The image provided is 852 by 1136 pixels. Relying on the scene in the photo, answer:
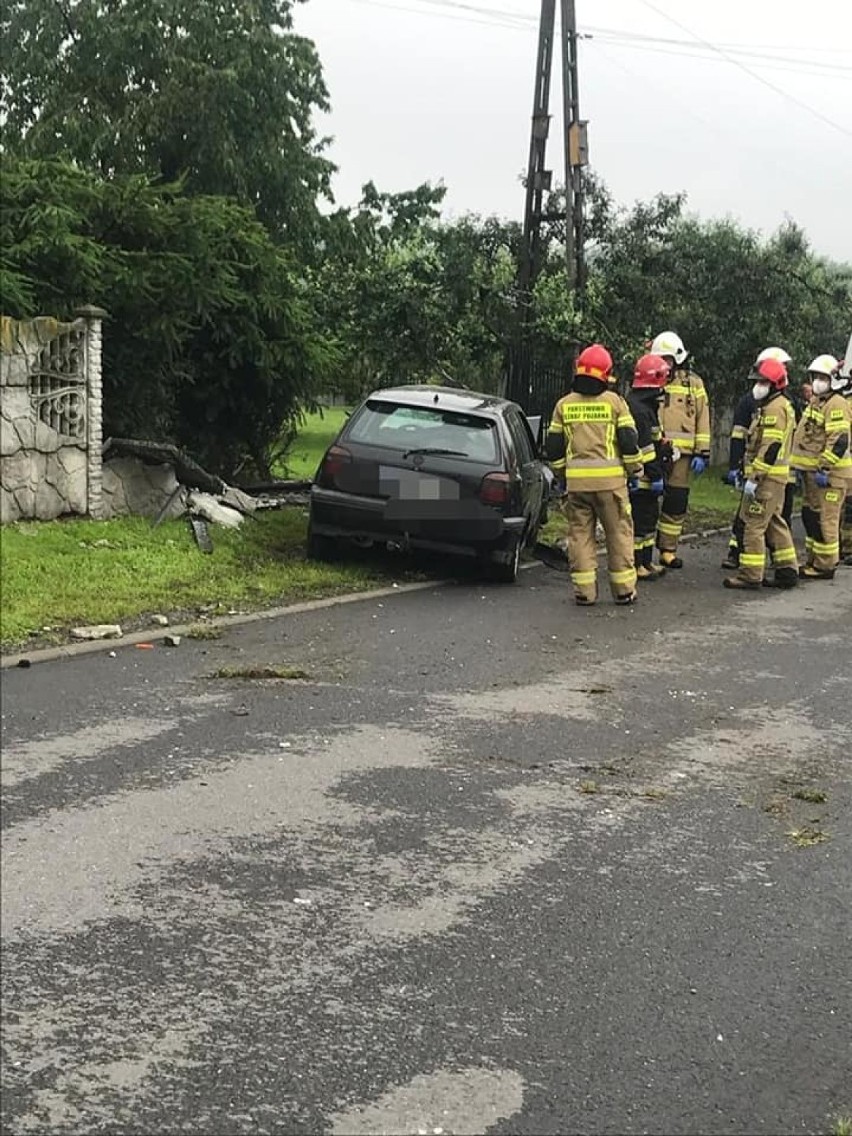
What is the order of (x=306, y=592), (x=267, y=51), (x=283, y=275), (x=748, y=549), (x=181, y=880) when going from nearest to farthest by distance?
(x=181, y=880)
(x=306, y=592)
(x=748, y=549)
(x=283, y=275)
(x=267, y=51)

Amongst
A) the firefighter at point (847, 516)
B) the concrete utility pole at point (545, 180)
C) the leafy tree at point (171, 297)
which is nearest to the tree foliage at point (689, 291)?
the concrete utility pole at point (545, 180)

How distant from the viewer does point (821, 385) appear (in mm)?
12141

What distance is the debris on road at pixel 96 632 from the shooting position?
25.0ft

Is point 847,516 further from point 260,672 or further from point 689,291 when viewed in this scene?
point 260,672

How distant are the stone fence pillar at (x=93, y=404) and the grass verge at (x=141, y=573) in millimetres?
277

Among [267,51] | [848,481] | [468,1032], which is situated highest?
[267,51]

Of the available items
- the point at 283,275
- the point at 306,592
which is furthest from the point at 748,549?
the point at 283,275

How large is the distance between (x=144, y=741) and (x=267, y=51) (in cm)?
2266

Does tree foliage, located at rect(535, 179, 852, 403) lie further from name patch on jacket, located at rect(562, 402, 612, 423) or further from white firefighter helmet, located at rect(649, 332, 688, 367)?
name patch on jacket, located at rect(562, 402, 612, 423)

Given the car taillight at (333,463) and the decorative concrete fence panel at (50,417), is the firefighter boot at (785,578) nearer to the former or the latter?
the car taillight at (333,463)

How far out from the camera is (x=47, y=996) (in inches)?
135

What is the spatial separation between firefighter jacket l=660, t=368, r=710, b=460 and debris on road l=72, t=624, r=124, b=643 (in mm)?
6052

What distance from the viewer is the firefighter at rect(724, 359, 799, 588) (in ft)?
36.3

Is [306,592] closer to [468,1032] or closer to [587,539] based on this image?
[587,539]
